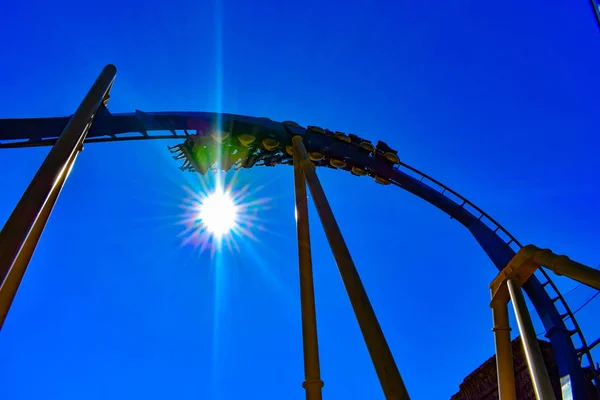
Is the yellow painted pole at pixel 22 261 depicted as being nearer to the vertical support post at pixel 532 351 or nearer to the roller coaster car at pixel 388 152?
the vertical support post at pixel 532 351

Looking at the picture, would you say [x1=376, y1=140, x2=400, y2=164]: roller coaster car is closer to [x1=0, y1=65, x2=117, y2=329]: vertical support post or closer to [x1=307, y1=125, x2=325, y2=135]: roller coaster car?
[x1=307, y1=125, x2=325, y2=135]: roller coaster car

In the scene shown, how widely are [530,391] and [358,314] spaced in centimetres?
941

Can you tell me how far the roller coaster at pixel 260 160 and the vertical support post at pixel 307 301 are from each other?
25 millimetres

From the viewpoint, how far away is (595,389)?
9672 mm

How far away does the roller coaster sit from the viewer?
412 centimetres

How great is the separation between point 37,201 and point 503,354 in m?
5.21

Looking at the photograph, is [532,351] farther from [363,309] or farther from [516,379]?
[516,379]

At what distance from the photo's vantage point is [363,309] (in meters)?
4.81

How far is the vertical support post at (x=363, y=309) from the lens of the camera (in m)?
4.05

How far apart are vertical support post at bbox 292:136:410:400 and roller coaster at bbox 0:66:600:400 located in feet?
0.05

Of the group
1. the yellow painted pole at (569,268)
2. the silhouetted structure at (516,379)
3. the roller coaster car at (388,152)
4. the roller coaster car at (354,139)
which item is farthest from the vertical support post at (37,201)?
the silhouetted structure at (516,379)

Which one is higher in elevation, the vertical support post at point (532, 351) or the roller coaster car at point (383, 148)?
the roller coaster car at point (383, 148)

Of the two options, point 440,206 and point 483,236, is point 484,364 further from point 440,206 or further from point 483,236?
point 440,206

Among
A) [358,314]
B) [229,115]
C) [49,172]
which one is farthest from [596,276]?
[229,115]
